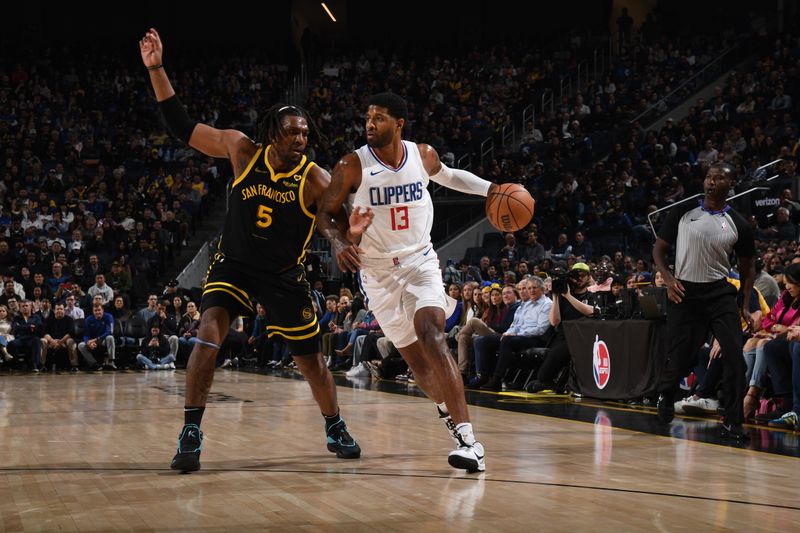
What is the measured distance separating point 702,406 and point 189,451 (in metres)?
4.27

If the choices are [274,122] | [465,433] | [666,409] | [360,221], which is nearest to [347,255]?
[360,221]

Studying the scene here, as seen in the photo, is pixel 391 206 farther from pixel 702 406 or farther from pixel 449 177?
pixel 702 406

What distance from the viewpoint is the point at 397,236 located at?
474 cm

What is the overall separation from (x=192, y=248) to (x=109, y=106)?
6.40m

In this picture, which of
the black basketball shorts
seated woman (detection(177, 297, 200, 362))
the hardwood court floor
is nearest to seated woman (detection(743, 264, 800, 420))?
the hardwood court floor

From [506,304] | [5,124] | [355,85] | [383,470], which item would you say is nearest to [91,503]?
[383,470]

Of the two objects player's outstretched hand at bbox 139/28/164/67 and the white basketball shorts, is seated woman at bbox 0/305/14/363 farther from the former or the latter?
the white basketball shorts

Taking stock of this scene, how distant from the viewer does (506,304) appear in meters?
10.4

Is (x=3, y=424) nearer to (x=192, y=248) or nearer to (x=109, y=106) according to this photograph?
(x=192, y=248)

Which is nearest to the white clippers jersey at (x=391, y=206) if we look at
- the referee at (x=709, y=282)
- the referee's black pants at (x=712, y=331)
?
the referee at (x=709, y=282)

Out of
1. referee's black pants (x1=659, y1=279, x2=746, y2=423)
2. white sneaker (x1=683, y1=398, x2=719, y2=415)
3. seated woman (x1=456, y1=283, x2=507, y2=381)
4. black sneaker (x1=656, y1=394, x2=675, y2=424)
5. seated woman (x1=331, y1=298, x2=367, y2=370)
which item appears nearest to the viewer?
referee's black pants (x1=659, y1=279, x2=746, y2=423)

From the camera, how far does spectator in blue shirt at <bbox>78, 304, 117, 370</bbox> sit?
47.3 feet

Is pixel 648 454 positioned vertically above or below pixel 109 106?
below

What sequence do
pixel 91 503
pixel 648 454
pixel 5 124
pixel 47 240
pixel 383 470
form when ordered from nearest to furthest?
1. pixel 91 503
2. pixel 383 470
3. pixel 648 454
4. pixel 47 240
5. pixel 5 124
